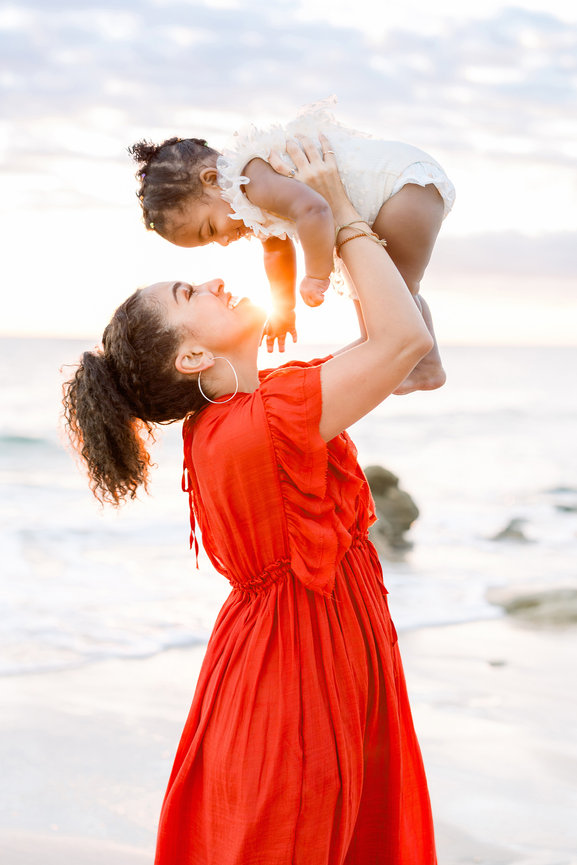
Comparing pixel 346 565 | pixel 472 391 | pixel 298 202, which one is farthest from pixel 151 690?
pixel 472 391

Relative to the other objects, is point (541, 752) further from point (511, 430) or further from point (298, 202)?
point (511, 430)

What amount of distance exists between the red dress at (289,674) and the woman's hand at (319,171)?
0.41 metres

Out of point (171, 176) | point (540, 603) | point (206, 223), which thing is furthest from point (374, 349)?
point (540, 603)

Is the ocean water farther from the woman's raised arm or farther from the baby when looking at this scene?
the woman's raised arm

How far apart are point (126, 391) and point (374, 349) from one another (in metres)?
0.65

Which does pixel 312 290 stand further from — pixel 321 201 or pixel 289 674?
pixel 289 674

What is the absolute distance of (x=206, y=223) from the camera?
2.95m

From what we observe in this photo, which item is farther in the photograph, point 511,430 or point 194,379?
point 511,430

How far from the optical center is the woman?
2141 millimetres

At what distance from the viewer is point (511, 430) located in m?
26.5

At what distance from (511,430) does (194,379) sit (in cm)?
2500

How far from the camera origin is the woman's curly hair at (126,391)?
232cm

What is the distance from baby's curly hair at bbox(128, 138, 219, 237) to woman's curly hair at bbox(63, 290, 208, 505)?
684 millimetres

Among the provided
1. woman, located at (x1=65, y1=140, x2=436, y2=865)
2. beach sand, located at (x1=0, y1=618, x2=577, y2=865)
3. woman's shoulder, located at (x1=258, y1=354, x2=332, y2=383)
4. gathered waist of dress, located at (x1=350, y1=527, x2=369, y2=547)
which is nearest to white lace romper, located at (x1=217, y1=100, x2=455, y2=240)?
woman, located at (x1=65, y1=140, x2=436, y2=865)
